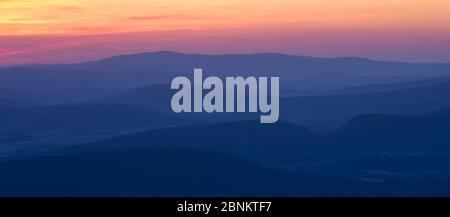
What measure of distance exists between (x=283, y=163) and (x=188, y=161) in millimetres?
881

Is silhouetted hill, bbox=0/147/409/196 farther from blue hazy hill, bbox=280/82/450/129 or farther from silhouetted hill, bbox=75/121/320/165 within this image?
blue hazy hill, bbox=280/82/450/129

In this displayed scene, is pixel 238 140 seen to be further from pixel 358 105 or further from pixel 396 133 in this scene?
pixel 396 133

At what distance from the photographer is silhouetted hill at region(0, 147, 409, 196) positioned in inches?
348

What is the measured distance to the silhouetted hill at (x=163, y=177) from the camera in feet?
29.0

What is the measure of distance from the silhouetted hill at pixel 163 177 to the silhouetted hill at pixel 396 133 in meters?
0.37

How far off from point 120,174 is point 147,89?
83cm

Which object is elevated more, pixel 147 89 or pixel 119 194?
pixel 147 89

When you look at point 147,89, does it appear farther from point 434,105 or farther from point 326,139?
point 434,105

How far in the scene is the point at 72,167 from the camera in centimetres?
902

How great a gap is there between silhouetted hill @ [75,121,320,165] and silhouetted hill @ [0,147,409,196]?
0.28 ft

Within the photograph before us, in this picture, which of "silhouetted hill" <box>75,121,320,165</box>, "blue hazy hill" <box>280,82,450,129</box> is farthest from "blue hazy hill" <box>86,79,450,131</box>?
"silhouetted hill" <box>75,121,320,165</box>
